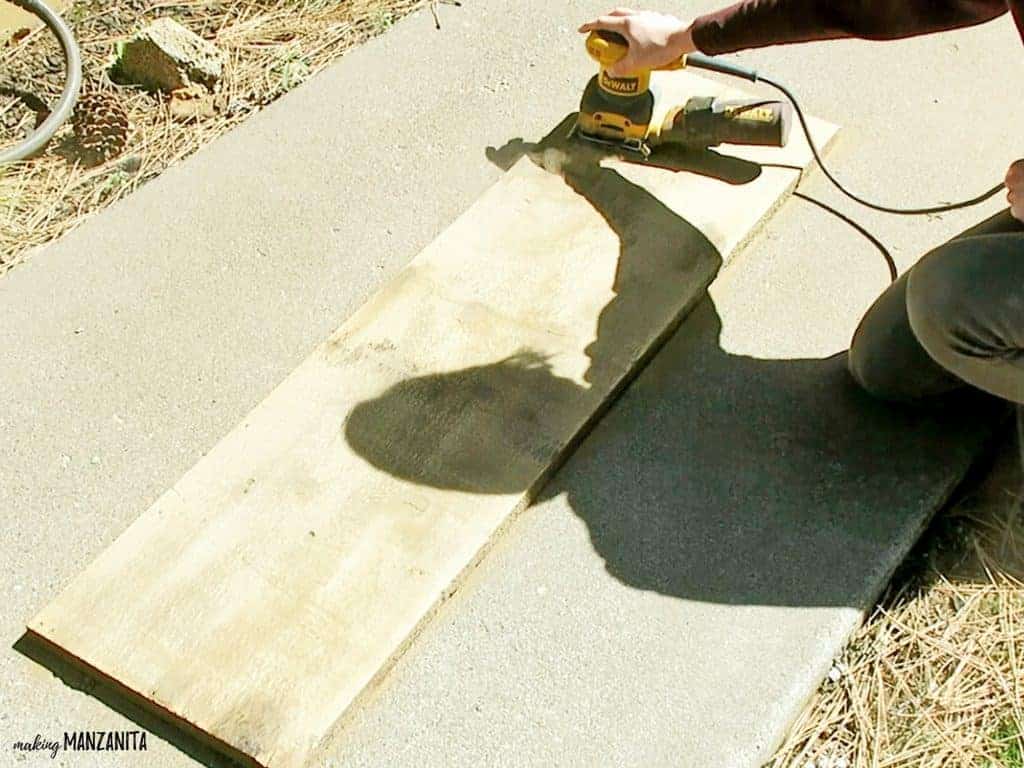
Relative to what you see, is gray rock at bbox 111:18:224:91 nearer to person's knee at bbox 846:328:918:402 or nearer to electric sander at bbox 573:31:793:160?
electric sander at bbox 573:31:793:160

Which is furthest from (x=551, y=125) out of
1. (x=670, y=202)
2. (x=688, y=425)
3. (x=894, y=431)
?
(x=894, y=431)

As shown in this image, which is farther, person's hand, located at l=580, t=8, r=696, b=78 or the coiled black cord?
the coiled black cord

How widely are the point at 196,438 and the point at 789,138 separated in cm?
150

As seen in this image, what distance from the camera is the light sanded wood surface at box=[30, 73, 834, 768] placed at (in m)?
1.86

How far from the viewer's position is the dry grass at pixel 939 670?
6.11 ft

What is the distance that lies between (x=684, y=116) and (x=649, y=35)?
0.31 meters

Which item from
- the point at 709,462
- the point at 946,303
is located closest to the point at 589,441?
the point at 709,462

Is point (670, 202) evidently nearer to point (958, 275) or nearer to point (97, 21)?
point (958, 275)

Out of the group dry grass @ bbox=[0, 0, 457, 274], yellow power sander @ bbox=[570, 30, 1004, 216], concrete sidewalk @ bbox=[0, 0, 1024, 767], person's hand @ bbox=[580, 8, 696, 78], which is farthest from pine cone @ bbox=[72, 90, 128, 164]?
person's hand @ bbox=[580, 8, 696, 78]

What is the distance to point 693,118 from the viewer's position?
8.23ft

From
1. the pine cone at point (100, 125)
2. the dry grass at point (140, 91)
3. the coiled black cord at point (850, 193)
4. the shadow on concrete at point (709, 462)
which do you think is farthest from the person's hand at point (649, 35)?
the pine cone at point (100, 125)

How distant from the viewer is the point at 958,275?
191 cm

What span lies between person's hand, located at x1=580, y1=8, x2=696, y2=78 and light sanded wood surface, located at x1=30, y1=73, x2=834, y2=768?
0.35 m

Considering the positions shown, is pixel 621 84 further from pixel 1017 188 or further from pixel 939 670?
pixel 939 670
